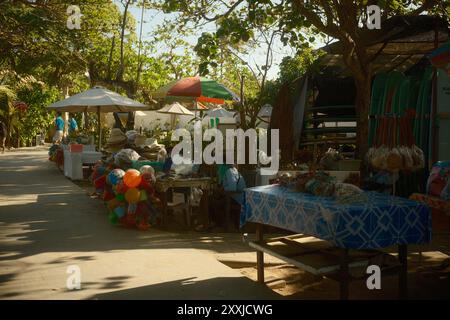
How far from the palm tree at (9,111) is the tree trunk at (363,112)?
21.2 m

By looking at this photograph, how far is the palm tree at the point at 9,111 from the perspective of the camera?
27094 mm

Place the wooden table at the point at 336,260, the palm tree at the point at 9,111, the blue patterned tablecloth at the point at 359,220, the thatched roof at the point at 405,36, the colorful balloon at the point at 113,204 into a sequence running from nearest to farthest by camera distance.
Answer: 1. the blue patterned tablecloth at the point at 359,220
2. the wooden table at the point at 336,260
3. the colorful balloon at the point at 113,204
4. the thatched roof at the point at 405,36
5. the palm tree at the point at 9,111

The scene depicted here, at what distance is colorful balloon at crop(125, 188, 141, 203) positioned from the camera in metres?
8.49

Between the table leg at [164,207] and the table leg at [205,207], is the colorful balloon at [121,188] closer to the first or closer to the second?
the table leg at [164,207]

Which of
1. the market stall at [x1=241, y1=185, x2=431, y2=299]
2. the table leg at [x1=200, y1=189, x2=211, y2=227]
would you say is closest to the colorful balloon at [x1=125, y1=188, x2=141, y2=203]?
the table leg at [x1=200, y1=189, x2=211, y2=227]


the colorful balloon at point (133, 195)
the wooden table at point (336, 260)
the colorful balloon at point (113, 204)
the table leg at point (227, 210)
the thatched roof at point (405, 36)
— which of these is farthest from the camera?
the thatched roof at point (405, 36)

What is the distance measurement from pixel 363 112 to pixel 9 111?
2351 centimetres

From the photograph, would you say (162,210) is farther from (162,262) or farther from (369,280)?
(369,280)

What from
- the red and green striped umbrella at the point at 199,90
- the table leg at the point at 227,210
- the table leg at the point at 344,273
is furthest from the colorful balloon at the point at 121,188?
the table leg at the point at 344,273

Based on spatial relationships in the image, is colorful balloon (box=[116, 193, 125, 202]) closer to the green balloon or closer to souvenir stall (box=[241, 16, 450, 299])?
the green balloon

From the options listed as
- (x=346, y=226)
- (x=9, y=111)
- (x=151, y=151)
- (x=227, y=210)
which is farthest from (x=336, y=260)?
(x=9, y=111)

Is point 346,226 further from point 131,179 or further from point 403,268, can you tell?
point 131,179

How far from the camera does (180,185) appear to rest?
873 centimetres

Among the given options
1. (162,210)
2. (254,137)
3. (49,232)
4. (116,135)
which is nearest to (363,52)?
(254,137)
